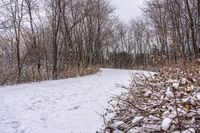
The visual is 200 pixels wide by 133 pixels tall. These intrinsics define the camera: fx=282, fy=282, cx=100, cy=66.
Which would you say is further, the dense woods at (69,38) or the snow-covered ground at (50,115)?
the dense woods at (69,38)

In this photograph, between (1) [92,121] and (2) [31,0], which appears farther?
(2) [31,0]

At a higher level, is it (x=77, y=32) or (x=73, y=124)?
(x=77, y=32)

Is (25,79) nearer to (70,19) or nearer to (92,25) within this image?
(70,19)

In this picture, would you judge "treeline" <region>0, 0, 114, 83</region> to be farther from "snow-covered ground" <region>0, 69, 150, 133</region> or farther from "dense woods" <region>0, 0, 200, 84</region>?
"snow-covered ground" <region>0, 69, 150, 133</region>

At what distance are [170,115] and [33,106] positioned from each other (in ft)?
12.9

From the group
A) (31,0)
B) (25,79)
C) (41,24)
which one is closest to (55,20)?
(31,0)

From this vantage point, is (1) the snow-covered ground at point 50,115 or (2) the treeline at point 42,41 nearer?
(1) the snow-covered ground at point 50,115

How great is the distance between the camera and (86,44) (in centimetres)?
3017

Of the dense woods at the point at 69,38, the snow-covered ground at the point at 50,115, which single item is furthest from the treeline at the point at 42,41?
the snow-covered ground at the point at 50,115

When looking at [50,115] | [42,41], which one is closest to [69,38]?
[42,41]

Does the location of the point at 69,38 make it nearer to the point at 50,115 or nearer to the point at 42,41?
the point at 42,41

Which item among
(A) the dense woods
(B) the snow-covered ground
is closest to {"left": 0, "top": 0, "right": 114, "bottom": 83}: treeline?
(A) the dense woods

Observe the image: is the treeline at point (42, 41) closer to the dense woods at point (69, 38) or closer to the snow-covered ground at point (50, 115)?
the dense woods at point (69, 38)

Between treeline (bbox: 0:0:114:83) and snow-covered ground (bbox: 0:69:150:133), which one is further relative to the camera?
treeline (bbox: 0:0:114:83)
